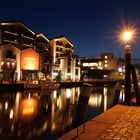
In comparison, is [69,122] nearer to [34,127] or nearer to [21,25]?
[34,127]

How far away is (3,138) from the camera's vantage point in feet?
34.9

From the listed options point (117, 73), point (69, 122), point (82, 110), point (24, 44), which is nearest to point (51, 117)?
point (69, 122)

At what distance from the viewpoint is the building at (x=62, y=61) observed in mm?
73125

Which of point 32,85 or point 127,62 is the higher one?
point 127,62

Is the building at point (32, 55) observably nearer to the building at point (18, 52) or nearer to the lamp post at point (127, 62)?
the building at point (18, 52)

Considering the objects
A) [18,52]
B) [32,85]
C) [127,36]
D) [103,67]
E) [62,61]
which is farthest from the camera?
[103,67]

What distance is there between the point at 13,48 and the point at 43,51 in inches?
488

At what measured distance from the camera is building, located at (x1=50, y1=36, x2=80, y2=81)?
240ft

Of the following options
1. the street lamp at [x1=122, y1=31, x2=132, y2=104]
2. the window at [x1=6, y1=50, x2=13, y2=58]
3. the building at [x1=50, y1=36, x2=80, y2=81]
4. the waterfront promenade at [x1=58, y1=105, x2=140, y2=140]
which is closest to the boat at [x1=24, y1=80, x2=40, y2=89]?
the window at [x1=6, y1=50, x2=13, y2=58]

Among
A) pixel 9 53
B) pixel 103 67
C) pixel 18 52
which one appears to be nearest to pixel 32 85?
pixel 9 53

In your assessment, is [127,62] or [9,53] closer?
[127,62]

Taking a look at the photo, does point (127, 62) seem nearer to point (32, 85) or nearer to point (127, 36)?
point (127, 36)

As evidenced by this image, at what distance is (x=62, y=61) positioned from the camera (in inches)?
2936

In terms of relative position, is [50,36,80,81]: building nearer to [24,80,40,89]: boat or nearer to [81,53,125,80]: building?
[24,80,40,89]: boat
